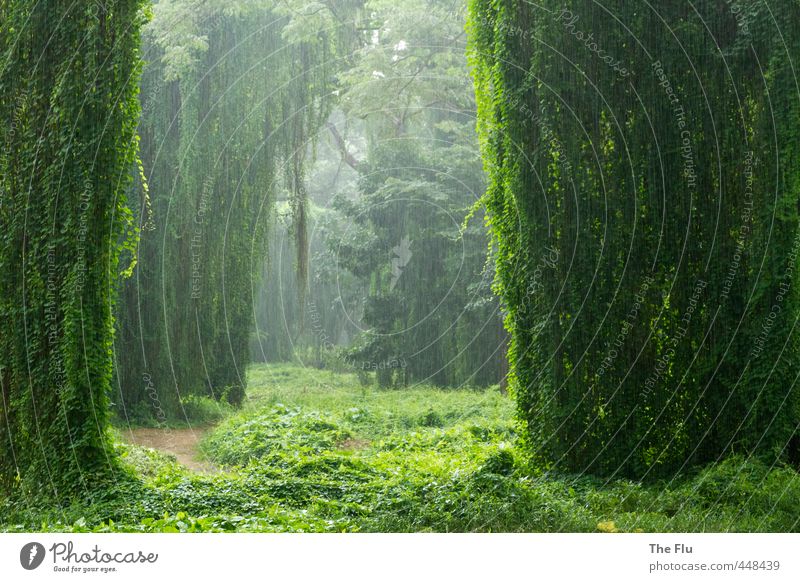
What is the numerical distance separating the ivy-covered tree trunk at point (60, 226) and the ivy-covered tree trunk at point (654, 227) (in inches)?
166

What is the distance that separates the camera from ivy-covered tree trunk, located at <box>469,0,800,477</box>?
8.35 m

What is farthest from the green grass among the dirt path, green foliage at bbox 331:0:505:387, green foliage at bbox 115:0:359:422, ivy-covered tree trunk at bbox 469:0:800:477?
green foliage at bbox 331:0:505:387

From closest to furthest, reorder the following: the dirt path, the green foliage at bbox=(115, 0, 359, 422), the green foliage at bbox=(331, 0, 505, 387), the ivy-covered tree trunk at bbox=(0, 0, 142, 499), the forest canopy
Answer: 1. the forest canopy
2. the ivy-covered tree trunk at bbox=(0, 0, 142, 499)
3. the dirt path
4. the green foliage at bbox=(115, 0, 359, 422)
5. the green foliage at bbox=(331, 0, 505, 387)

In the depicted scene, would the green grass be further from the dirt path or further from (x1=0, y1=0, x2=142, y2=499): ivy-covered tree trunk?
the dirt path

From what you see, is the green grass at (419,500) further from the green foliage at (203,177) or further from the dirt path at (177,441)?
the green foliage at (203,177)

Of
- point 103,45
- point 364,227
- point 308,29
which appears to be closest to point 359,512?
point 103,45

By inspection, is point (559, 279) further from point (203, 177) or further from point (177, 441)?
point (203, 177)

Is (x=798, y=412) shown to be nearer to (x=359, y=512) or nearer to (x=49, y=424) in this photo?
(x=359, y=512)

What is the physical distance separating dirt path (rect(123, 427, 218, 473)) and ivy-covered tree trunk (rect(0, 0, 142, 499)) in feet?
15.1

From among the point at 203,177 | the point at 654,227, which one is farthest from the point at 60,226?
the point at 203,177

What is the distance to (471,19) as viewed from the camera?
10086 millimetres

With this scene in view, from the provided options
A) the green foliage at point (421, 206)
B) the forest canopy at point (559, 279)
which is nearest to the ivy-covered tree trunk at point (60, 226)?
the forest canopy at point (559, 279)

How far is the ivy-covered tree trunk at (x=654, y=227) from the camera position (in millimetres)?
8352
